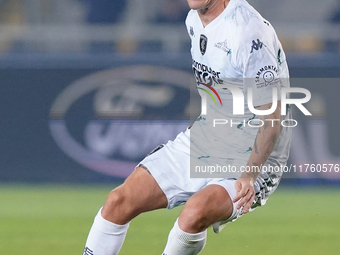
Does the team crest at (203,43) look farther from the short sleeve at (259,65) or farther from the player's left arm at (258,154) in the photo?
the player's left arm at (258,154)

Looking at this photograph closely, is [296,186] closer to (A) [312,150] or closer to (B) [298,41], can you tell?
(A) [312,150]

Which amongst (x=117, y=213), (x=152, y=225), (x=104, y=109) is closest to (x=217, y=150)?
(x=117, y=213)

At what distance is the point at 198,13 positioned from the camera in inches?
113

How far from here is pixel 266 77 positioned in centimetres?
253

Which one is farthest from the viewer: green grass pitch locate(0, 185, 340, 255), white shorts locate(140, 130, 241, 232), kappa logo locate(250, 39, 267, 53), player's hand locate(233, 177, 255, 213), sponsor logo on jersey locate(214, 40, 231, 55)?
green grass pitch locate(0, 185, 340, 255)

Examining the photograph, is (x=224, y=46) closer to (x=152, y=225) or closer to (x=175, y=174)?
(x=175, y=174)

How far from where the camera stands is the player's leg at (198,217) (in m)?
2.45

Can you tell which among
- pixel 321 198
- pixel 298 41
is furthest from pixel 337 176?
pixel 298 41

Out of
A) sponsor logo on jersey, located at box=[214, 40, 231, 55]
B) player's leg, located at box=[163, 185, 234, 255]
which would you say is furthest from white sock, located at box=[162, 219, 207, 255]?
sponsor logo on jersey, located at box=[214, 40, 231, 55]

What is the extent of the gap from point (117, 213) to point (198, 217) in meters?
0.44

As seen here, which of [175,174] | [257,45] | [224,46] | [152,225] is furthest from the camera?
[152,225]

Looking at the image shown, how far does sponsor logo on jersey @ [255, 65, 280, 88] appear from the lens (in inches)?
99.3
